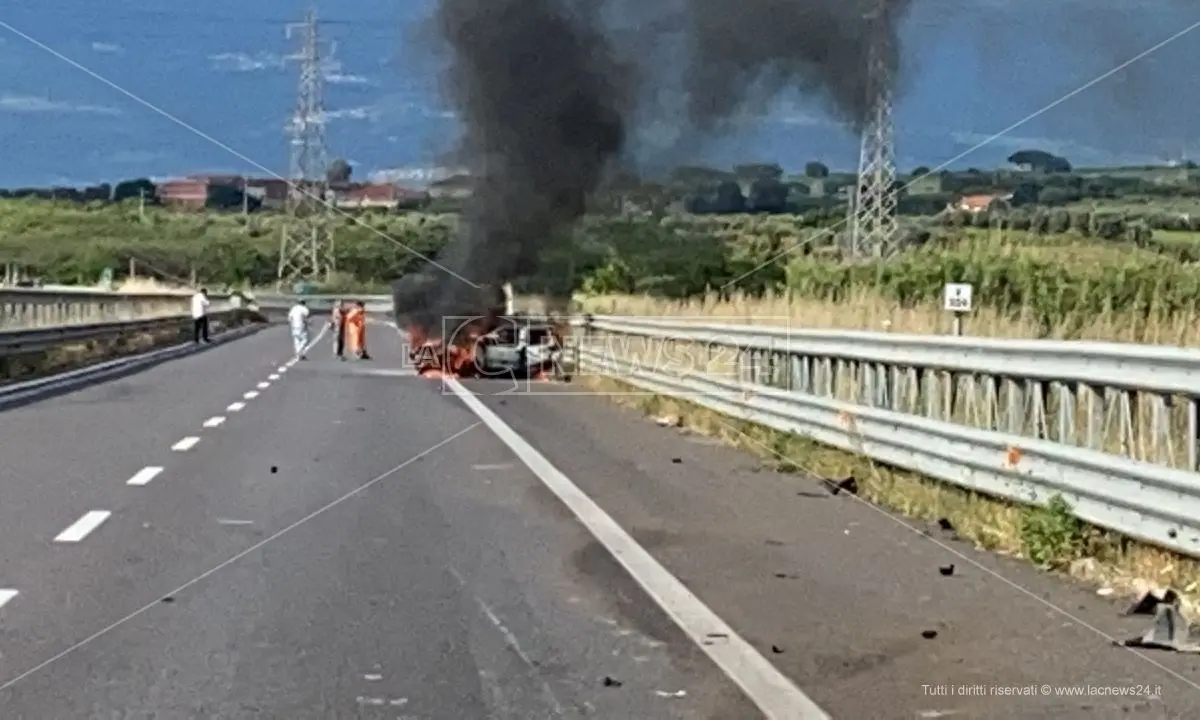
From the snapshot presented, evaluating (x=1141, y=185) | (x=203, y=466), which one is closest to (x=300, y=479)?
(x=203, y=466)

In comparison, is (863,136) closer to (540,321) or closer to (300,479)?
(300,479)

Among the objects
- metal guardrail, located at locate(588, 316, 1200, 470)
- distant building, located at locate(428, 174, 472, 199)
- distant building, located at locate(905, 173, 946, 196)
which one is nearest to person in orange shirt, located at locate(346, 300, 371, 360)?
distant building, located at locate(428, 174, 472, 199)

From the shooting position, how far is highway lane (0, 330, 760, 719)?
6930 millimetres

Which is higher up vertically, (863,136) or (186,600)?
(863,136)

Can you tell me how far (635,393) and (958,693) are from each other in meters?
18.6

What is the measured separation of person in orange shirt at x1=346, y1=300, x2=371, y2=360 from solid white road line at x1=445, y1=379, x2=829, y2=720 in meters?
25.9

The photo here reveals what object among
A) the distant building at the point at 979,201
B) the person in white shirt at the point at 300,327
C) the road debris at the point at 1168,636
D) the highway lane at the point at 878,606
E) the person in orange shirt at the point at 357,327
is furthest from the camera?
the person in white shirt at the point at 300,327

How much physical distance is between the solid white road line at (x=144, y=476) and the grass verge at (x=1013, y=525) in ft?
17.3

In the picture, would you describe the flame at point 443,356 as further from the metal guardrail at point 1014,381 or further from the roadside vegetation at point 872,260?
the metal guardrail at point 1014,381

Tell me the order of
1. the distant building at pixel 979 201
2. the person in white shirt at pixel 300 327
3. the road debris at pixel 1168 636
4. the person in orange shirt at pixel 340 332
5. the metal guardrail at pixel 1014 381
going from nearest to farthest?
the road debris at pixel 1168 636, the metal guardrail at pixel 1014 381, the distant building at pixel 979 201, the person in white shirt at pixel 300 327, the person in orange shirt at pixel 340 332

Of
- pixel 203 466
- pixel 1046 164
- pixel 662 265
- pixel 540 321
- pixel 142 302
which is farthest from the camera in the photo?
pixel 142 302

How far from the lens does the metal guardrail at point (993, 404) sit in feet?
30.6

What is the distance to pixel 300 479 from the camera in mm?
14812

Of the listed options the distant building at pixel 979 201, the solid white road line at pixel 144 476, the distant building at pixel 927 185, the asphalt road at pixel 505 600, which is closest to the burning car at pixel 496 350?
the distant building at pixel 979 201
